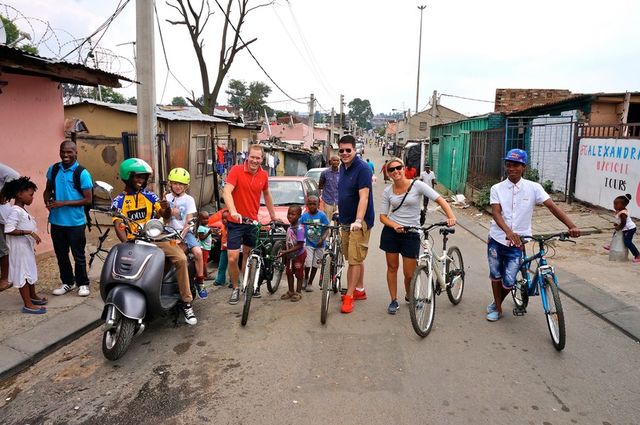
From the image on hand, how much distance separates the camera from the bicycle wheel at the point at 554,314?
13.8 feet

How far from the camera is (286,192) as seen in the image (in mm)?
8711

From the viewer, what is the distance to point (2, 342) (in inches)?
170

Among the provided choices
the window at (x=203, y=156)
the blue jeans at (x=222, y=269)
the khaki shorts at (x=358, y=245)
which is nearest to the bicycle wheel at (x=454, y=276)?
the khaki shorts at (x=358, y=245)

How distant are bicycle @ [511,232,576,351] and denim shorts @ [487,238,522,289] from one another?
0.08 meters

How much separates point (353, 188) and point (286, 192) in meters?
3.51

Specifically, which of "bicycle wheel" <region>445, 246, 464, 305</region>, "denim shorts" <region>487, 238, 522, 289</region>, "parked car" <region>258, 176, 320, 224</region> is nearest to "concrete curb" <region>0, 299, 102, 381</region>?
"parked car" <region>258, 176, 320, 224</region>

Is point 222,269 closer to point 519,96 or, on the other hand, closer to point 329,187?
point 329,187

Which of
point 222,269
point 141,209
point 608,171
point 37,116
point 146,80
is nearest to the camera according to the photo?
point 141,209

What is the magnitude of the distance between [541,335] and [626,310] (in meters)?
1.46

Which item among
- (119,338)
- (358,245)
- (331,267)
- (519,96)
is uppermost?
(519,96)

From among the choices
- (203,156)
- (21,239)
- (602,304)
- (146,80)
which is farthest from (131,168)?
(203,156)

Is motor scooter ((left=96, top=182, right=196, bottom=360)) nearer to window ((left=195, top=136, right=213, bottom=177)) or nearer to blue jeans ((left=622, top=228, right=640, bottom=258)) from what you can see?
blue jeans ((left=622, top=228, right=640, bottom=258))

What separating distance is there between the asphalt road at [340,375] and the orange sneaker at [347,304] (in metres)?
0.08

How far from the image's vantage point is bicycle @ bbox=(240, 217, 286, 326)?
4863mm
